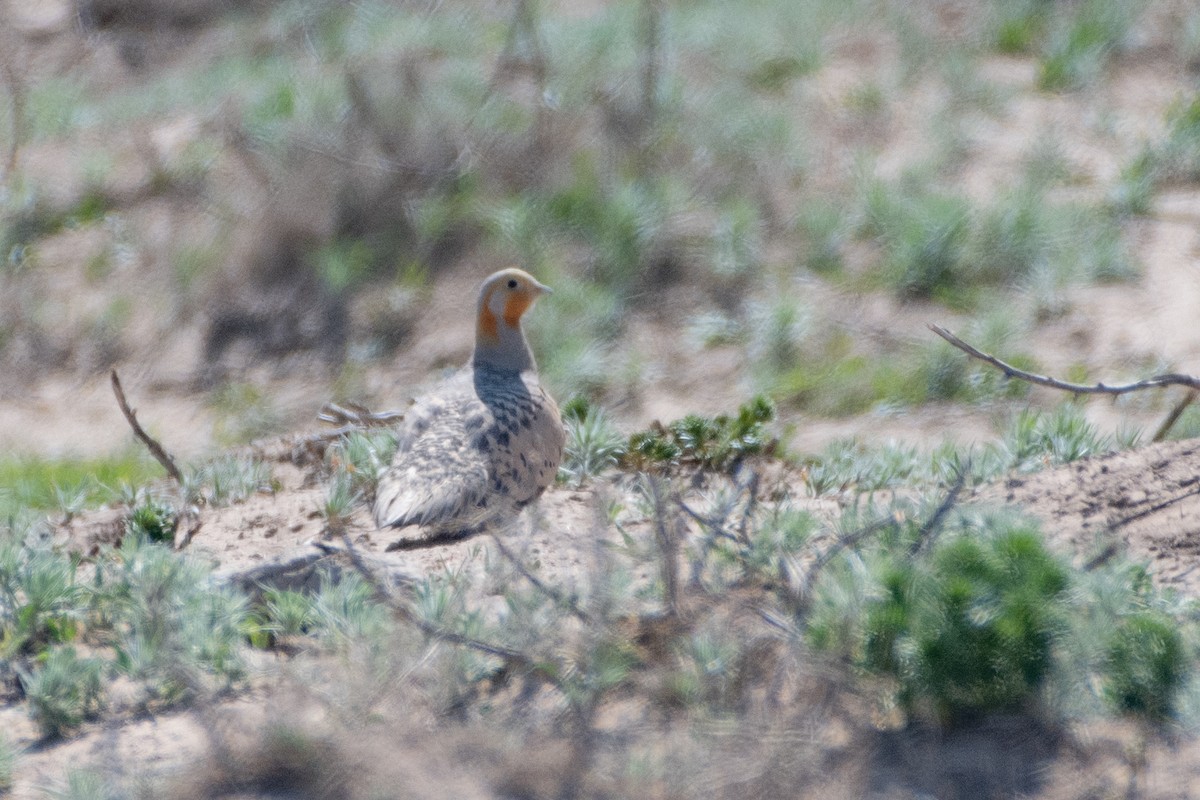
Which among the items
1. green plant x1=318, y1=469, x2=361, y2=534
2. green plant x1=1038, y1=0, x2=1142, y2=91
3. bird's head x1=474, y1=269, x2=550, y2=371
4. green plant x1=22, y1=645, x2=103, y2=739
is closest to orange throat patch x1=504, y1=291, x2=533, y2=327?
bird's head x1=474, y1=269, x2=550, y2=371

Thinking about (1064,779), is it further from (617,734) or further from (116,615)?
(116,615)

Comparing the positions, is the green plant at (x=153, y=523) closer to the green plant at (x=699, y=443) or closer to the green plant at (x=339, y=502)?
the green plant at (x=339, y=502)

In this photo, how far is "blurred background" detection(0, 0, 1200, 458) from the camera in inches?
311

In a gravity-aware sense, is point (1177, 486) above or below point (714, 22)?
below

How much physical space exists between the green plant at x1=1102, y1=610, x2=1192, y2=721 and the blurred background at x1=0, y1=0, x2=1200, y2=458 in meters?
3.84

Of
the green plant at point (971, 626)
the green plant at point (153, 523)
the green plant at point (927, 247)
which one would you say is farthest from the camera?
the green plant at point (927, 247)

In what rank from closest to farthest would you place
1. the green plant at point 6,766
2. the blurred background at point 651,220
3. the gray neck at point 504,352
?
the green plant at point 6,766 → the gray neck at point 504,352 → the blurred background at point 651,220

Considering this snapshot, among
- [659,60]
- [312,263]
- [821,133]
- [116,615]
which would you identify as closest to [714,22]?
[659,60]

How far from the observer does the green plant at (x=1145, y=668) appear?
291 centimetres

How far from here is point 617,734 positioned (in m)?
3.03

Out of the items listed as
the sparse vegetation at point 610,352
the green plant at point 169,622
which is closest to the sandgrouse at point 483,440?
the sparse vegetation at point 610,352

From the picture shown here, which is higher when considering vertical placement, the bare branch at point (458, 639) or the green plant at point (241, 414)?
the bare branch at point (458, 639)

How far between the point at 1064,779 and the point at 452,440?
2947 millimetres

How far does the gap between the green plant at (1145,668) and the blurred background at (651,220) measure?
12.6 feet
